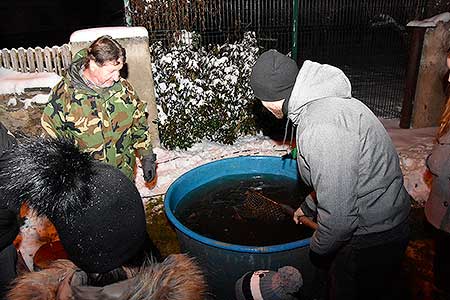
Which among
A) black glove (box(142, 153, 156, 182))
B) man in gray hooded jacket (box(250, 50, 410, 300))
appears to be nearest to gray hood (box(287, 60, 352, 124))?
man in gray hooded jacket (box(250, 50, 410, 300))

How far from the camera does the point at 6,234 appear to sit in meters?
2.43

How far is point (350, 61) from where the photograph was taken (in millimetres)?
8133

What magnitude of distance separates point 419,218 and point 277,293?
3141 mm

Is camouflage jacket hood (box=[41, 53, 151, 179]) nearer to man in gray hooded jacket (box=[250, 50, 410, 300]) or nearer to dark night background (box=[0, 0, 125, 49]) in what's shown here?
man in gray hooded jacket (box=[250, 50, 410, 300])

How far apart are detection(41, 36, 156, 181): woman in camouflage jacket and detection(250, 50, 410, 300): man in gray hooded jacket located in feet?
4.47

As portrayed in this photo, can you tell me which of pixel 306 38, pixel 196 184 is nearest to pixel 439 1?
pixel 306 38

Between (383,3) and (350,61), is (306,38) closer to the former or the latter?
(383,3)

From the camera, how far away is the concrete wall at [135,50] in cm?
455

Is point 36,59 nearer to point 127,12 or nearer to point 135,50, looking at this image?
point 135,50

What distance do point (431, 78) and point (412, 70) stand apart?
0.34 meters

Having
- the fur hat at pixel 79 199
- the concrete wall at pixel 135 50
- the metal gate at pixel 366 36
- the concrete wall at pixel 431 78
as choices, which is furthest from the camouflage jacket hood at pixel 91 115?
the concrete wall at pixel 431 78

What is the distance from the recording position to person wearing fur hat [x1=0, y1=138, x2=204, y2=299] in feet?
4.19

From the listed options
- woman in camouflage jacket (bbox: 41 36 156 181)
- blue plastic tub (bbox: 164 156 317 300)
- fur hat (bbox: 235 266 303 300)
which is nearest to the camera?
fur hat (bbox: 235 266 303 300)

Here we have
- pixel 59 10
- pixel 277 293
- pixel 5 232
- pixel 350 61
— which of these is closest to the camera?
pixel 277 293
